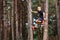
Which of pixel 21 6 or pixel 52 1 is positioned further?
pixel 52 1

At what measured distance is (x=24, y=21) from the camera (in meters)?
4.08

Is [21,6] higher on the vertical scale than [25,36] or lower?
higher

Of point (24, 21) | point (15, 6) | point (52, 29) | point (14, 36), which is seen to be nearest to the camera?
point (15, 6)

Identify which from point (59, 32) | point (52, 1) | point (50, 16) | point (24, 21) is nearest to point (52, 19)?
point (50, 16)

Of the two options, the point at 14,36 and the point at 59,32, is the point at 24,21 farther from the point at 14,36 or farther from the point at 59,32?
the point at 59,32

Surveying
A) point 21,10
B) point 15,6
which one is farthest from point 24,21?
point 15,6

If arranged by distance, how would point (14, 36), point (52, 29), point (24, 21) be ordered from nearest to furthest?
point (14, 36) → point (24, 21) → point (52, 29)

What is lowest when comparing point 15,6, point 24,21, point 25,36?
point 25,36

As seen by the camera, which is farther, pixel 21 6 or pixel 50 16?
pixel 50 16

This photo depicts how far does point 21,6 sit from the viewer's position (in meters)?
3.94

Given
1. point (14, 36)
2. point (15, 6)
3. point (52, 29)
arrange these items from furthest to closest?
point (52, 29) < point (14, 36) < point (15, 6)

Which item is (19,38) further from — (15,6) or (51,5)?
(51,5)

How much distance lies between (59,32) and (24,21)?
2.98 ft

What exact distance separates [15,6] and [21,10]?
39 cm
